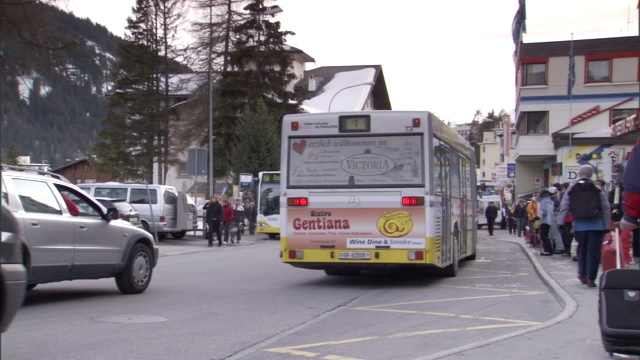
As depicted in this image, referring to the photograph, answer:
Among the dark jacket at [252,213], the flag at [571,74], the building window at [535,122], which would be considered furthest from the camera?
the building window at [535,122]

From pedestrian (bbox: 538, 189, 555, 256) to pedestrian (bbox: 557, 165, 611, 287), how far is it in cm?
804

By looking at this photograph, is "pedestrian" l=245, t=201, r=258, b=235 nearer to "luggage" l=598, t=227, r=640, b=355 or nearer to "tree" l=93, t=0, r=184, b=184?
"tree" l=93, t=0, r=184, b=184

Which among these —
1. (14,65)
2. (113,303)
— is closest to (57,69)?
(14,65)

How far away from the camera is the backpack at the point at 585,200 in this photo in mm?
11470

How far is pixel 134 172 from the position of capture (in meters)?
56.3

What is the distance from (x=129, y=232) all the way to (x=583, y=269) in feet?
22.4

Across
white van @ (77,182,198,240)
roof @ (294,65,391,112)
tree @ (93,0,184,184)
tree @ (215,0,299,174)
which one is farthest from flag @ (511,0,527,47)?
white van @ (77,182,198,240)

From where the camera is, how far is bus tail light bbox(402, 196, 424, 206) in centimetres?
1292

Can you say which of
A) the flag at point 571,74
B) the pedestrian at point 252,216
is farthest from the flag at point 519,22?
the pedestrian at point 252,216

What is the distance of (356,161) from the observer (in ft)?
43.7

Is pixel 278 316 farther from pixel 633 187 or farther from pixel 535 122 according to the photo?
pixel 535 122

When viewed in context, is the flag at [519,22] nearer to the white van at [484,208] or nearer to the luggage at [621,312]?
the white van at [484,208]

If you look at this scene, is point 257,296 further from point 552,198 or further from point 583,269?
point 552,198

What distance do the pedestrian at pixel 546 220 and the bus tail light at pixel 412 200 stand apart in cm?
787
